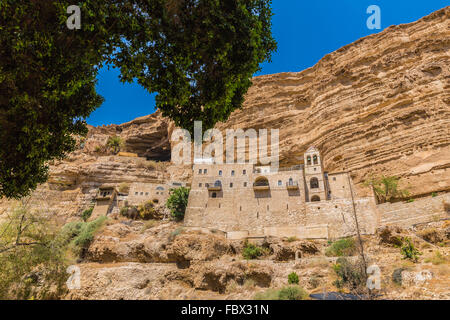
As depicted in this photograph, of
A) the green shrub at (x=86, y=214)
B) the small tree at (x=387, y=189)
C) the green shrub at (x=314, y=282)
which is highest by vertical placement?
the small tree at (x=387, y=189)

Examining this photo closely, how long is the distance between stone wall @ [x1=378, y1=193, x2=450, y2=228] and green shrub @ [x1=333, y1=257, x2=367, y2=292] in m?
8.80

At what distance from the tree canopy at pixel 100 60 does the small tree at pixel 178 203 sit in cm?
2305

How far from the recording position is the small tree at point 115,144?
2239 inches

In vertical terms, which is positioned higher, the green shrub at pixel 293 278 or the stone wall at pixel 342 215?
the stone wall at pixel 342 215

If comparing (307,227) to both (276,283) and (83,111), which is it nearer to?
(276,283)

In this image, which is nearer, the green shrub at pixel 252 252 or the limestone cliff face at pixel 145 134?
the green shrub at pixel 252 252

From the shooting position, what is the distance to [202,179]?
1300 inches

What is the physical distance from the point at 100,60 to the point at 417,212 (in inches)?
989

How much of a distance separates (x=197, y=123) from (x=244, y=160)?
110 feet

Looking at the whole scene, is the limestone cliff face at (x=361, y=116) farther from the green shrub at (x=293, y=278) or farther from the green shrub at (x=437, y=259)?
the green shrub at (x=293, y=278)

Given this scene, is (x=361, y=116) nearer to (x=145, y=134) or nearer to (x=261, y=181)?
(x=261, y=181)

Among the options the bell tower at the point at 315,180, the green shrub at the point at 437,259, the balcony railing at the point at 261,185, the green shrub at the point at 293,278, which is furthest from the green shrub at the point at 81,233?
the green shrub at the point at 437,259

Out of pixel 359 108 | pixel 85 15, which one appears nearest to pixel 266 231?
pixel 359 108

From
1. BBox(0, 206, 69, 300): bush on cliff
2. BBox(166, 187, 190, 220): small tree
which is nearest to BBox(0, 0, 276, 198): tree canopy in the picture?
BBox(0, 206, 69, 300): bush on cliff
